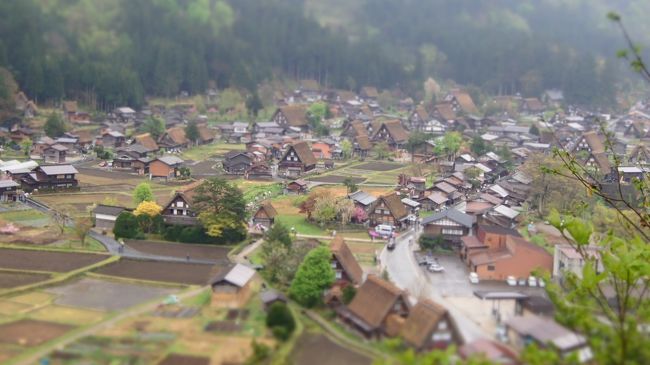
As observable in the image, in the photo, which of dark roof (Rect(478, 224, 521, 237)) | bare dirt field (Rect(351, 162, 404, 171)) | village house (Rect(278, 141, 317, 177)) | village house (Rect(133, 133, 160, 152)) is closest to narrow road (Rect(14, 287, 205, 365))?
dark roof (Rect(478, 224, 521, 237))

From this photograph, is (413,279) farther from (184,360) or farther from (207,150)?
(207,150)

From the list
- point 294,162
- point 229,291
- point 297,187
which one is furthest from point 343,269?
point 294,162

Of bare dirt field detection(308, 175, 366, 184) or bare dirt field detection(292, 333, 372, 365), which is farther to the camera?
bare dirt field detection(308, 175, 366, 184)

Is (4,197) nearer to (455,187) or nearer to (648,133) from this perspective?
(455,187)

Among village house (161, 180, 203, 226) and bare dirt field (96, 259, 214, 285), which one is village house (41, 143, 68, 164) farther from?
bare dirt field (96, 259, 214, 285)

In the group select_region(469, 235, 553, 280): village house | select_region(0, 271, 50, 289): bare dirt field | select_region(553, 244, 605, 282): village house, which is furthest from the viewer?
select_region(469, 235, 553, 280): village house

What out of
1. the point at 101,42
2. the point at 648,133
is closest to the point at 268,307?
the point at 648,133
